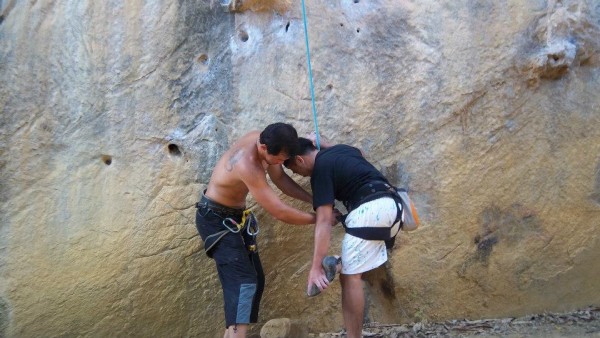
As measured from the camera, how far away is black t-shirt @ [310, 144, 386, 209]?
332 centimetres

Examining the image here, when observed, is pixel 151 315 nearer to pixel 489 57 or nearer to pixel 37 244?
pixel 37 244

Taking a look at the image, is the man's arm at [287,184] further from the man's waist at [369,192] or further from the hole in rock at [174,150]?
the hole in rock at [174,150]

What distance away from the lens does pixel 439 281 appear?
402cm

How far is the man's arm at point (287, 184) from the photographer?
3.63 metres

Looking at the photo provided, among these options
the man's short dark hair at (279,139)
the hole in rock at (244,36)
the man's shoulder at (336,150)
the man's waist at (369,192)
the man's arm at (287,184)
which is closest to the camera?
the man's short dark hair at (279,139)

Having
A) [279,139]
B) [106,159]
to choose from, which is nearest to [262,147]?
[279,139]

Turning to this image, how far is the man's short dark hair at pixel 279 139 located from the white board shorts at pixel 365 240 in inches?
19.6

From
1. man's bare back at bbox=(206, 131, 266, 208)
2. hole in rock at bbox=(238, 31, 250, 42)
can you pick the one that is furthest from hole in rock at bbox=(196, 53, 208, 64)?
man's bare back at bbox=(206, 131, 266, 208)

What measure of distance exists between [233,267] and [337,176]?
747 millimetres

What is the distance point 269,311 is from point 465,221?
54.5 inches

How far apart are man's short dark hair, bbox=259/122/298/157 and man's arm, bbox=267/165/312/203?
0.36 meters

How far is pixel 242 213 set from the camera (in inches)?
140

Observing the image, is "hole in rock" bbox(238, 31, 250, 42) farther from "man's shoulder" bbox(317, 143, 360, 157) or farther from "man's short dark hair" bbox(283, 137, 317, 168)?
"man's shoulder" bbox(317, 143, 360, 157)

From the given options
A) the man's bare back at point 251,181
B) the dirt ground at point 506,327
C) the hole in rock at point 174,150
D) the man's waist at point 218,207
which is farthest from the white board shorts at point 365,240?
the hole in rock at point 174,150
